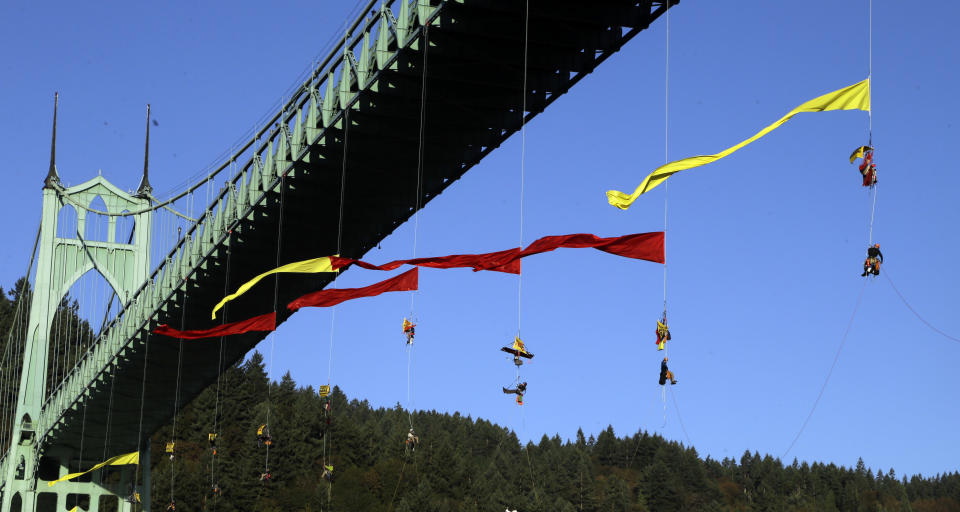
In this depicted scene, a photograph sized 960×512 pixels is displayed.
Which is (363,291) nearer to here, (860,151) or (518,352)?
(518,352)

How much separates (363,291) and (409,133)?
394 centimetres

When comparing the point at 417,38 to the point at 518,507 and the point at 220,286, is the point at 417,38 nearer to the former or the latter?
the point at 220,286

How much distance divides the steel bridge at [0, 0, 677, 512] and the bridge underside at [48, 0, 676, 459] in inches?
1.6

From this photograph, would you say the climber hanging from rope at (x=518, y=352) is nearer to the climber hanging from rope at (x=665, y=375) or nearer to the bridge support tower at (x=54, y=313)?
the climber hanging from rope at (x=665, y=375)

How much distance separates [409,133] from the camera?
29.5 meters

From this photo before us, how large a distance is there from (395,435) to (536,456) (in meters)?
34.8

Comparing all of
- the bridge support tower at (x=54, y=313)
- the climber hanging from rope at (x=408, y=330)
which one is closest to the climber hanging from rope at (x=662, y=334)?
the climber hanging from rope at (x=408, y=330)

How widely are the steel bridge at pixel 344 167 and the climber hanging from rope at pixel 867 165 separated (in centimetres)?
690

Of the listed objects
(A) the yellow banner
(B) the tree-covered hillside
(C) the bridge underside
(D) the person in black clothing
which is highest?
(C) the bridge underside

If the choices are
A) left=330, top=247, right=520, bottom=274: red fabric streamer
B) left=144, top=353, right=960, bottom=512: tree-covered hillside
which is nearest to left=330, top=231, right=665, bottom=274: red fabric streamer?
left=330, top=247, right=520, bottom=274: red fabric streamer

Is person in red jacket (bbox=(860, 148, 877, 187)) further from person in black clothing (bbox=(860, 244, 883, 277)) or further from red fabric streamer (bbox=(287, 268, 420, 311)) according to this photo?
red fabric streamer (bbox=(287, 268, 420, 311))

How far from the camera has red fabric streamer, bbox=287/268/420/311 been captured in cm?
2723

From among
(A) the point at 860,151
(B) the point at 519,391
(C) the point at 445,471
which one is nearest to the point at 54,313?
(B) the point at 519,391

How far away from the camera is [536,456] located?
154000 millimetres
